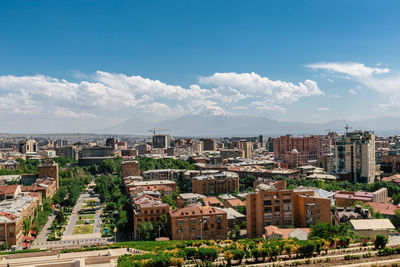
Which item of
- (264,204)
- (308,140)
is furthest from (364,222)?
(308,140)

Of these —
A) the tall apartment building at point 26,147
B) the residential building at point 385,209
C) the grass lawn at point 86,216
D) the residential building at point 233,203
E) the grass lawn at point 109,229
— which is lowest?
the grass lawn at point 86,216

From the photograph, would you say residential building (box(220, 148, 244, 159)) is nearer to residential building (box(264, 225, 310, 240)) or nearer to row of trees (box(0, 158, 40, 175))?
row of trees (box(0, 158, 40, 175))

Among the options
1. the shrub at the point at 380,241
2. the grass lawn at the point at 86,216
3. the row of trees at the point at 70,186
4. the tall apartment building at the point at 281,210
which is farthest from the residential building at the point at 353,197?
the row of trees at the point at 70,186

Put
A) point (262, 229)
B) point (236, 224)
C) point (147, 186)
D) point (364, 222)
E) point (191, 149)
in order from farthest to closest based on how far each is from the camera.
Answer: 1. point (191, 149)
2. point (147, 186)
3. point (236, 224)
4. point (262, 229)
5. point (364, 222)

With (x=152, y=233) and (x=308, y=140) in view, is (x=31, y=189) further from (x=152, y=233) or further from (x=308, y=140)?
(x=308, y=140)

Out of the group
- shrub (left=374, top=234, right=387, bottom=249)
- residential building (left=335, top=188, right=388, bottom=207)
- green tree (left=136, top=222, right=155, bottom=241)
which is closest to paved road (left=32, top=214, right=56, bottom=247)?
green tree (left=136, top=222, right=155, bottom=241)

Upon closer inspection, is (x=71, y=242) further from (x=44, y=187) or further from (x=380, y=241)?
(x=380, y=241)

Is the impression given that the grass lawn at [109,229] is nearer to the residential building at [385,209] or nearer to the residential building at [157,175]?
the residential building at [157,175]
